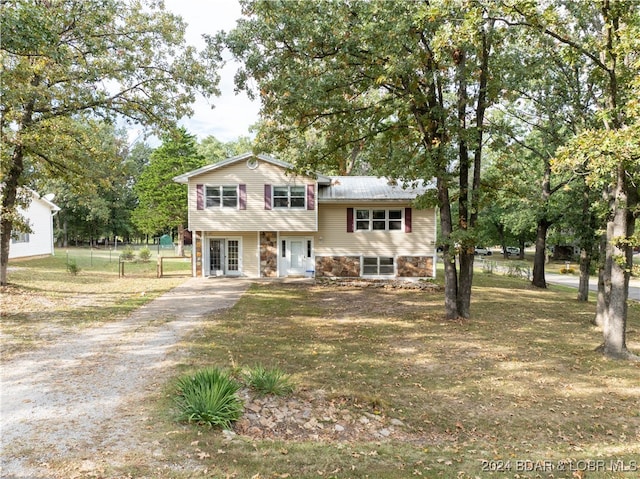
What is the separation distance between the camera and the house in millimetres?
19141

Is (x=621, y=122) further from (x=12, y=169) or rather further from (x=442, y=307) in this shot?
(x=12, y=169)

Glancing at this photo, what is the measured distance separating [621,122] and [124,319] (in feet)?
39.9

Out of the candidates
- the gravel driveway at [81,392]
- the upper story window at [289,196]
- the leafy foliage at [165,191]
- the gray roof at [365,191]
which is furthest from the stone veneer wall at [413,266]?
the leafy foliage at [165,191]

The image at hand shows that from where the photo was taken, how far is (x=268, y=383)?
5.68m

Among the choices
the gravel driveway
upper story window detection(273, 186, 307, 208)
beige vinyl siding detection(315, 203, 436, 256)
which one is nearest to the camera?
the gravel driveway

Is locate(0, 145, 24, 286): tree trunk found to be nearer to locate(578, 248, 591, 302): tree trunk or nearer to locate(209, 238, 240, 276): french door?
locate(209, 238, 240, 276): french door

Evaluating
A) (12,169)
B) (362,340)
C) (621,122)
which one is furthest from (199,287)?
(621,122)

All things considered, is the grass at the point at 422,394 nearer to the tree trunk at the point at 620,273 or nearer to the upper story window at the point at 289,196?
the tree trunk at the point at 620,273

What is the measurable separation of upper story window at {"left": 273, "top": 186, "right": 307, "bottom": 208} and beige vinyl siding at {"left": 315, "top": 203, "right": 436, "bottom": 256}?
4.18 feet

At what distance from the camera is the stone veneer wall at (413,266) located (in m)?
20.0

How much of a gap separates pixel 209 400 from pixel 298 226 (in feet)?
47.9

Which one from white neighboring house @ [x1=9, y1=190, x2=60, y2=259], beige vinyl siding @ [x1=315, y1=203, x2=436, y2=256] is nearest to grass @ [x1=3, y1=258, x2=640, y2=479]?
beige vinyl siding @ [x1=315, y1=203, x2=436, y2=256]

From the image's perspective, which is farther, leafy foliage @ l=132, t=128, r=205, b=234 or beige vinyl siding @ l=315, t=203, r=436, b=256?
leafy foliage @ l=132, t=128, r=205, b=234

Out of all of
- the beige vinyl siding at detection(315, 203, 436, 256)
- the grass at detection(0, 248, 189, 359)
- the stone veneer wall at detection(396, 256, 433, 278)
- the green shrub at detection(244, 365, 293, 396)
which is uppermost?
the beige vinyl siding at detection(315, 203, 436, 256)
